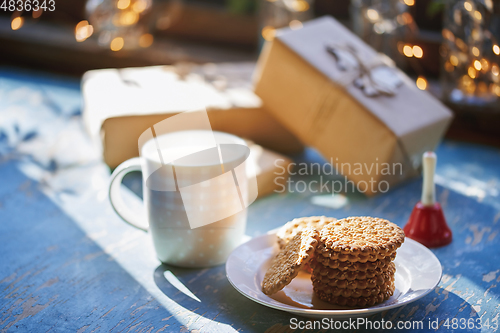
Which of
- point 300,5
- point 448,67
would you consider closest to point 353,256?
point 448,67

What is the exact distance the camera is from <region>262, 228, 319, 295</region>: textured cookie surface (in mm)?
468

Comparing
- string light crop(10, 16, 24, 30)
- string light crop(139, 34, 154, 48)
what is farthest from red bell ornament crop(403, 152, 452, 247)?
string light crop(10, 16, 24, 30)

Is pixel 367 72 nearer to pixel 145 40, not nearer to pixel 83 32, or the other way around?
pixel 145 40

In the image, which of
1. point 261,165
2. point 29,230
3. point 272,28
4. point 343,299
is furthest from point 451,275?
point 272,28

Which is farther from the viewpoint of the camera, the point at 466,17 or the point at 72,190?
the point at 466,17

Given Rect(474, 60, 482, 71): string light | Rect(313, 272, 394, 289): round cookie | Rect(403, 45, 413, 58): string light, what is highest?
Rect(474, 60, 482, 71): string light

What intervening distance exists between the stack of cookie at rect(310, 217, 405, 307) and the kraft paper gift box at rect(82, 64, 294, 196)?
1.08ft

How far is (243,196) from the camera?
0.61 meters

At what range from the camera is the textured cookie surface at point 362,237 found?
474mm

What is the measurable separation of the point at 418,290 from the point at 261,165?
402 millimetres

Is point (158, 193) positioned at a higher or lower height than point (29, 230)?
higher

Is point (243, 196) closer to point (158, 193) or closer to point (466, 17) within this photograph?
point (158, 193)

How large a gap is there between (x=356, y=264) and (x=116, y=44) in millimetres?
1231

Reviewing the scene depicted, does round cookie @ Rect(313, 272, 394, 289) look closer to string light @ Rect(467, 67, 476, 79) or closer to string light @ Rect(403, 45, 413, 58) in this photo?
string light @ Rect(467, 67, 476, 79)
